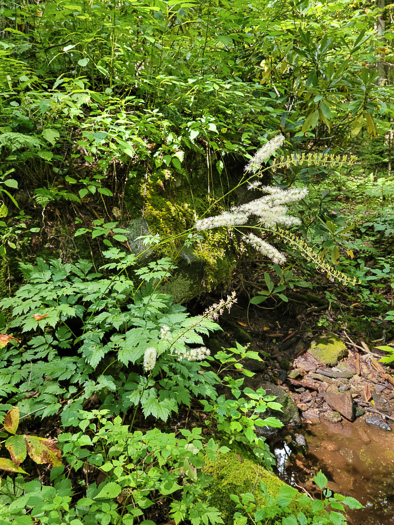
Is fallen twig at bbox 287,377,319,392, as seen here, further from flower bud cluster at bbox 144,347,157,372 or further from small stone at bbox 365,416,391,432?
flower bud cluster at bbox 144,347,157,372

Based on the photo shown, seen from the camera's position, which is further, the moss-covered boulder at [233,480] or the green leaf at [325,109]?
the green leaf at [325,109]

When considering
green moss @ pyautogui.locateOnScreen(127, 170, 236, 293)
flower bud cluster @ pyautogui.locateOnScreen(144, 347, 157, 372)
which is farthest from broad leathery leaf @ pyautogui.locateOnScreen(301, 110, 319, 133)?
flower bud cluster @ pyautogui.locateOnScreen(144, 347, 157, 372)

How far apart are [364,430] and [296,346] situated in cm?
111

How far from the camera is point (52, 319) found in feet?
5.05

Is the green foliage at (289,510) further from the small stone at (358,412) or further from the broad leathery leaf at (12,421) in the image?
the small stone at (358,412)

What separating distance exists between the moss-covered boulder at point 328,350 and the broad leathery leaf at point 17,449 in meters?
3.14

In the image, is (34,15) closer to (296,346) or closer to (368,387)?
(296,346)

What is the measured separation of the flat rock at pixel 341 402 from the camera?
2801 millimetres

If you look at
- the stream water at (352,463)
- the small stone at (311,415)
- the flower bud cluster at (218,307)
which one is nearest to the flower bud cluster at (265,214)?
the flower bud cluster at (218,307)

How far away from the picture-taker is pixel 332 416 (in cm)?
281

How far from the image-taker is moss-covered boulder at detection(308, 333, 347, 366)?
11.3ft

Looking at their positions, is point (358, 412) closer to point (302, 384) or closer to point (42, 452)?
point (302, 384)

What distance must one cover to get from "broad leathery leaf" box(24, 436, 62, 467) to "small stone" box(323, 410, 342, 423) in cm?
248

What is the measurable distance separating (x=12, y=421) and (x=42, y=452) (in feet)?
0.63
